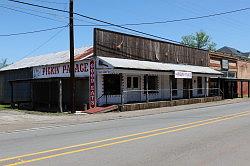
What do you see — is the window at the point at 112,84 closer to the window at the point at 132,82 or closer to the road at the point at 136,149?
the window at the point at 132,82

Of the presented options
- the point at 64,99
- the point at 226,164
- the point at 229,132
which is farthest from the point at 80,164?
the point at 64,99

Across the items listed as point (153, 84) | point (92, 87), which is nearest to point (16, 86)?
point (92, 87)

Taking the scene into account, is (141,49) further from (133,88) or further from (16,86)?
(16,86)

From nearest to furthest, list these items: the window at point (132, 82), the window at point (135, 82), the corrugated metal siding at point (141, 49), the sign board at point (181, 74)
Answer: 1. the corrugated metal siding at point (141, 49)
2. the window at point (132, 82)
3. the window at point (135, 82)
4. the sign board at point (181, 74)

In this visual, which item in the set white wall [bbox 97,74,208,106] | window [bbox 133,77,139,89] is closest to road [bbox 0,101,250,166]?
white wall [bbox 97,74,208,106]

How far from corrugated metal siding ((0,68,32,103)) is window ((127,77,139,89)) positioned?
9213 mm

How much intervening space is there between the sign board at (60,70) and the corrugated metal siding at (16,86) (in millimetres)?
1645

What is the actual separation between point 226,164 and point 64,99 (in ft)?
81.7

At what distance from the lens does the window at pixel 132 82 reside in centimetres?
3107

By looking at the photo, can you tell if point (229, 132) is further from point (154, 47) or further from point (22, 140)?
point (154, 47)

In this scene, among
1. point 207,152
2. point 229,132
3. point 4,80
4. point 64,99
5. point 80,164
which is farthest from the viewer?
point 4,80

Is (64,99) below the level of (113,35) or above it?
below

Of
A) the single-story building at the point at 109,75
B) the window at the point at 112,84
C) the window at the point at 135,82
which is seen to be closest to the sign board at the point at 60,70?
the single-story building at the point at 109,75

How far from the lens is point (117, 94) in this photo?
29406 millimetres
